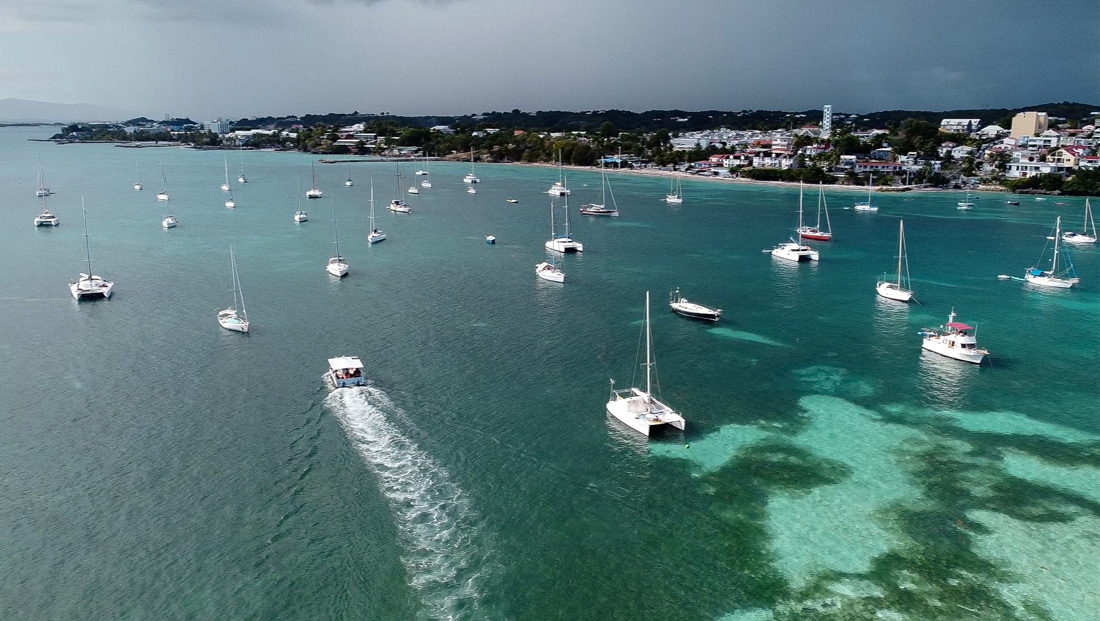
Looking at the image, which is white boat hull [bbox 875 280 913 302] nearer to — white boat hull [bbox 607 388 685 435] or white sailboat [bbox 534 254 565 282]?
white sailboat [bbox 534 254 565 282]

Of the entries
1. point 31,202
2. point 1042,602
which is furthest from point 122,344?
point 31,202

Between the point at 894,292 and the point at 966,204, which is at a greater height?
the point at 966,204

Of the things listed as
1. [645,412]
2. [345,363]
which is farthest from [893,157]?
[345,363]

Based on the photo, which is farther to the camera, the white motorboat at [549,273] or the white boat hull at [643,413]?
the white motorboat at [549,273]

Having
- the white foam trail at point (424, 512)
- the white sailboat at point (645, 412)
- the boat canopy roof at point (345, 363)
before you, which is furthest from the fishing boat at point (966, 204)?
the white foam trail at point (424, 512)

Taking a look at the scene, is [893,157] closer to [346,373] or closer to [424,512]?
[346,373]

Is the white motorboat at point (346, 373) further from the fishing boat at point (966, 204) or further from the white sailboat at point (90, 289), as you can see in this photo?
the fishing boat at point (966, 204)

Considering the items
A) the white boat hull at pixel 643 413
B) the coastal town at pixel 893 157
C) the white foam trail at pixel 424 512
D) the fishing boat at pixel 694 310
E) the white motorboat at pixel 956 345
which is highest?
the coastal town at pixel 893 157
